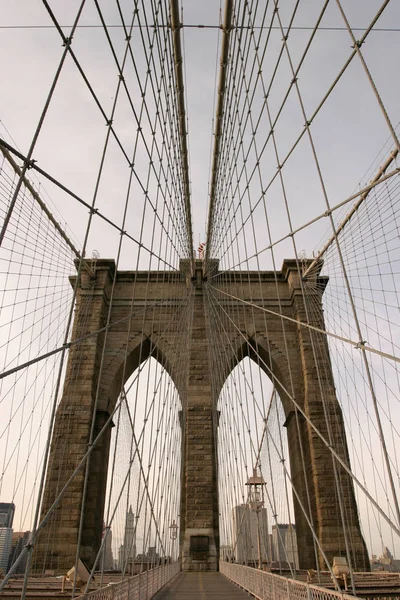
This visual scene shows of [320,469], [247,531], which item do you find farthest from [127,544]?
[320,469]

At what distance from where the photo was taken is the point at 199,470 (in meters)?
14.2

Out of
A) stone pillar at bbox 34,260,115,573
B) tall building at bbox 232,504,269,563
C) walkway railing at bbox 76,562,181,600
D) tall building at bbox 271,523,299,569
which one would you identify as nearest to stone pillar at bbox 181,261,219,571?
tall building at bbox 232,504,269,563

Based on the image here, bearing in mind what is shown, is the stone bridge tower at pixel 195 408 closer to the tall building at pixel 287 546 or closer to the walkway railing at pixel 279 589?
the tall building at pixel 287 546

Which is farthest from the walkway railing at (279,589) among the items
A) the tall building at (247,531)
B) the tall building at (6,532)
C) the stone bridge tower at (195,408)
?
the tall building at (6,532)

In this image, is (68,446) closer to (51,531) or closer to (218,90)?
(51,531)

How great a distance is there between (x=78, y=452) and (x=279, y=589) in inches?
408

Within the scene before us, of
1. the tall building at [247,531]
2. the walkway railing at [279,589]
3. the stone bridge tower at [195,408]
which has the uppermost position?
the stone bridge tower at [195,408]

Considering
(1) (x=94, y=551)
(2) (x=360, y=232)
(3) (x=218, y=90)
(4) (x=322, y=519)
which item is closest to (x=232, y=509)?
(4) (x=322, y=519)

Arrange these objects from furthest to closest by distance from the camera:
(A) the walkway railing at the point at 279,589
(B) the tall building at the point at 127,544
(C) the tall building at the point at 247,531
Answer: (C) the tall building at the point at 247,531
(B) the tall building at the point at 127,544
(A) the walkway railing at the point at 279,589

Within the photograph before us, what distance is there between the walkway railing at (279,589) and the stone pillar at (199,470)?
6.57 meters

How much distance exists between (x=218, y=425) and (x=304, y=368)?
3553 mm

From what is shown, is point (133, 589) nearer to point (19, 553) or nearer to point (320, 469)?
point (19, 553)

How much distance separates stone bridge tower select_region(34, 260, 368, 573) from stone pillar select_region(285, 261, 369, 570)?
0.03m

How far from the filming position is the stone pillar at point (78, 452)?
1250 cm
